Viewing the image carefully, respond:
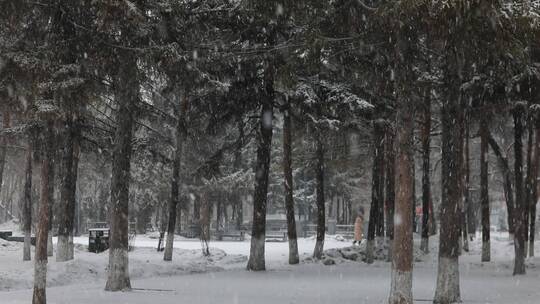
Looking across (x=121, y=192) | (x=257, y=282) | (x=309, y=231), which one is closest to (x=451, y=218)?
(x=257, y=282)

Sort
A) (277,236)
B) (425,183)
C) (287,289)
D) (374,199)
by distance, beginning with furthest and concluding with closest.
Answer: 1. (277,236)
2. (425,183)
3. (374,199)
4. (287,289)

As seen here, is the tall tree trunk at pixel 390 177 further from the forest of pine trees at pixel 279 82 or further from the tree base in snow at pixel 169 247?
the tree base in snow at pixel 169 247

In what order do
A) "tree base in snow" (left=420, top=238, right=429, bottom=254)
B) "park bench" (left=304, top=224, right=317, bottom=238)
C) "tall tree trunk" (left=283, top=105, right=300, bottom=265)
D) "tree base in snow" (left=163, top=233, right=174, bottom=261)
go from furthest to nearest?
"park bench" (left=304, top=224, right=317, bottom=238), "tree base in snow" (left=420, top=238, right=429, bottom=254), "tall tree trunk" (left=283, top=105, right=300, bottom=265), "tree base in snow" (left=163, top=233, right=174, bottom=261)

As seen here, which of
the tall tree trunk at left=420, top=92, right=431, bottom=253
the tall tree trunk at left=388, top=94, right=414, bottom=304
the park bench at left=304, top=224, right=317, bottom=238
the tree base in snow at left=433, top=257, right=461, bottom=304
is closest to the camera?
Result: the tall tree trunk at left=388, top=94, right=414, bottom=304

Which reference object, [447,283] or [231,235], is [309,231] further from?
[447,283]

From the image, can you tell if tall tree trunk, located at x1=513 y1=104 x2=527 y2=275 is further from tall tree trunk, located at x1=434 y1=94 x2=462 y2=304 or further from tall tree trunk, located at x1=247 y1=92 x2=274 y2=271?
tall tree trunk, located at x1=247 y1=92 x2=274 y2=271

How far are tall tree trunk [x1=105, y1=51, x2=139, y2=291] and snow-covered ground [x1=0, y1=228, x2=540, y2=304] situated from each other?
0.50 m

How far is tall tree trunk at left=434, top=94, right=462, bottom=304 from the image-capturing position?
39.2 ft

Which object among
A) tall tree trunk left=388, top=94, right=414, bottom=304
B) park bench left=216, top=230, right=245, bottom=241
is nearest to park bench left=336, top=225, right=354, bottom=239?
park bench left=216, top=230, right=245, bottom=241

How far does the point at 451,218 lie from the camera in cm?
1217

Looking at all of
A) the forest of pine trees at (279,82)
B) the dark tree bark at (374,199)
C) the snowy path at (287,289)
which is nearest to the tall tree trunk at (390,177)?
the forest of pine trees at (279,82)

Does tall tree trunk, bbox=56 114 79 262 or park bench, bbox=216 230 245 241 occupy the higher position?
tall tree trunk, bbox=56 114 79 262

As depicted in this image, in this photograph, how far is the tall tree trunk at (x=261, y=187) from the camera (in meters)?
19.3

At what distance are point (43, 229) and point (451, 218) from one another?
766 cm
